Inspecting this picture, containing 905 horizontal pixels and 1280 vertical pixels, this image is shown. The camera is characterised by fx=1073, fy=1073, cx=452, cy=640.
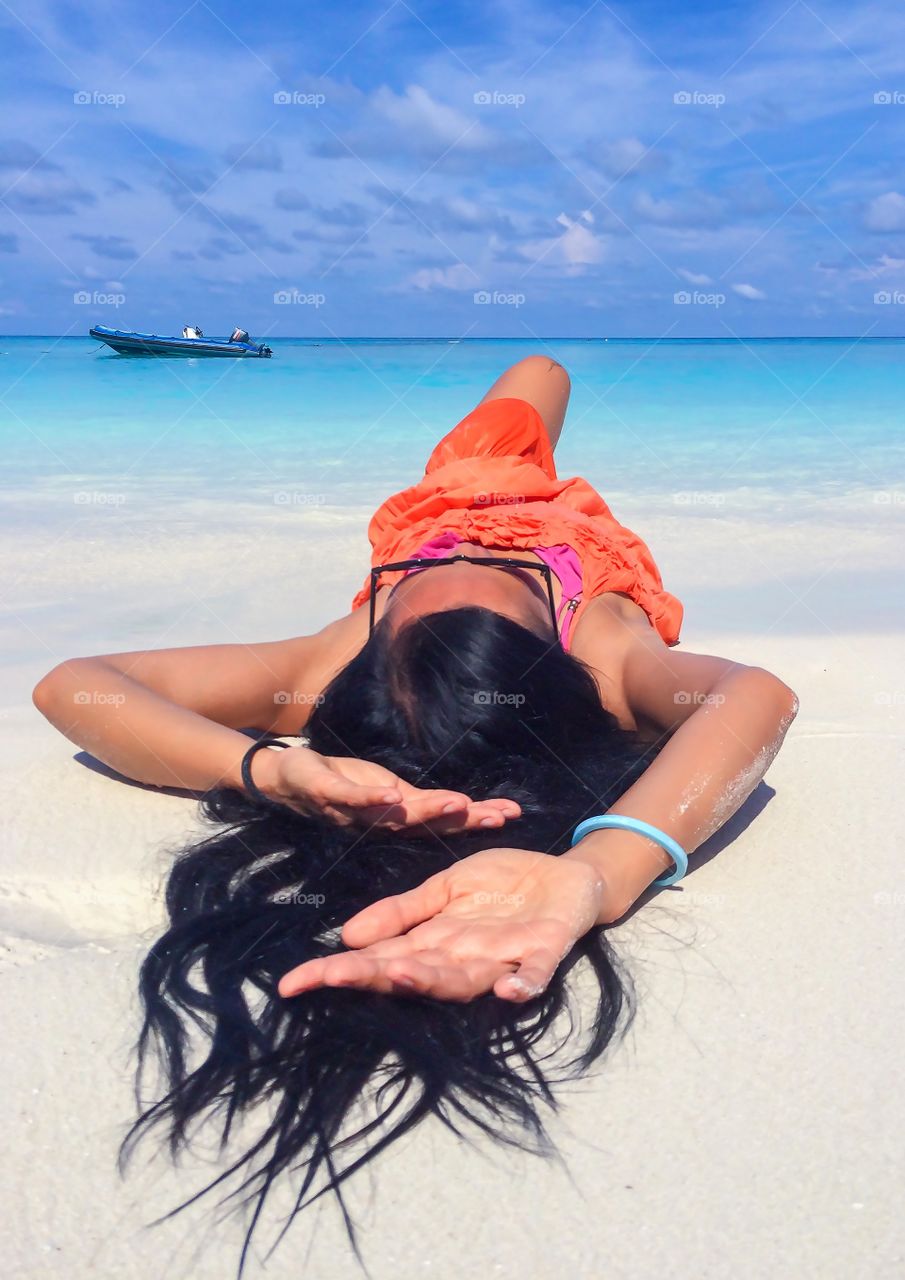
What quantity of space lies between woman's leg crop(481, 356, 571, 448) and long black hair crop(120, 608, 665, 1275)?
6.31 feet

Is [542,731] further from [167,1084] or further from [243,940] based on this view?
[167,1084]

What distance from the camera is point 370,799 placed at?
1819mm

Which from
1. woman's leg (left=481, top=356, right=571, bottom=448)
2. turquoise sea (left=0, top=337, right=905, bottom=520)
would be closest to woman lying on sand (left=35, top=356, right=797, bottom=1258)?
woman's leg (left=481, top=356, right=571, bottom=448)

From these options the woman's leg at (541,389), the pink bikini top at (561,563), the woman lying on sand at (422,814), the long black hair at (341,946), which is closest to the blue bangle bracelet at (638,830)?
the woman lying on sand at (422,814)

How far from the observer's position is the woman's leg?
4027 mm

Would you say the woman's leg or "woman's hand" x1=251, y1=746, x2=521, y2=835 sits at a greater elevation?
the woman's leg

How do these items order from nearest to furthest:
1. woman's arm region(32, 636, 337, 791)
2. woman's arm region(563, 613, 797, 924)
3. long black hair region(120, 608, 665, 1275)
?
long black hair region(120, 608, 665, 1275) < woman's arm region(563, 613, 797, 924) < woman's arm region(32, 636, 337, 791)

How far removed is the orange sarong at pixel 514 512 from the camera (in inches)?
115

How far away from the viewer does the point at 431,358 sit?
30.4m

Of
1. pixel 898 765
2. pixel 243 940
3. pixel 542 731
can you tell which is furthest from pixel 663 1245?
pixel 898 765

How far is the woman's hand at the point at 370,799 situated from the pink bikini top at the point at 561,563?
0.79 metres

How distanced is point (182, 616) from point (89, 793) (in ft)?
4.93

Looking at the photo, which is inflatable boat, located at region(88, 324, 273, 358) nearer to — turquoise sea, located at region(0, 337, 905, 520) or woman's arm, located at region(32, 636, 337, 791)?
turquoise sea, located at region(0, 337, 905, 520)

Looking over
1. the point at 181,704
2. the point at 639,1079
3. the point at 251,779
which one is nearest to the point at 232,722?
the point at 181,704
